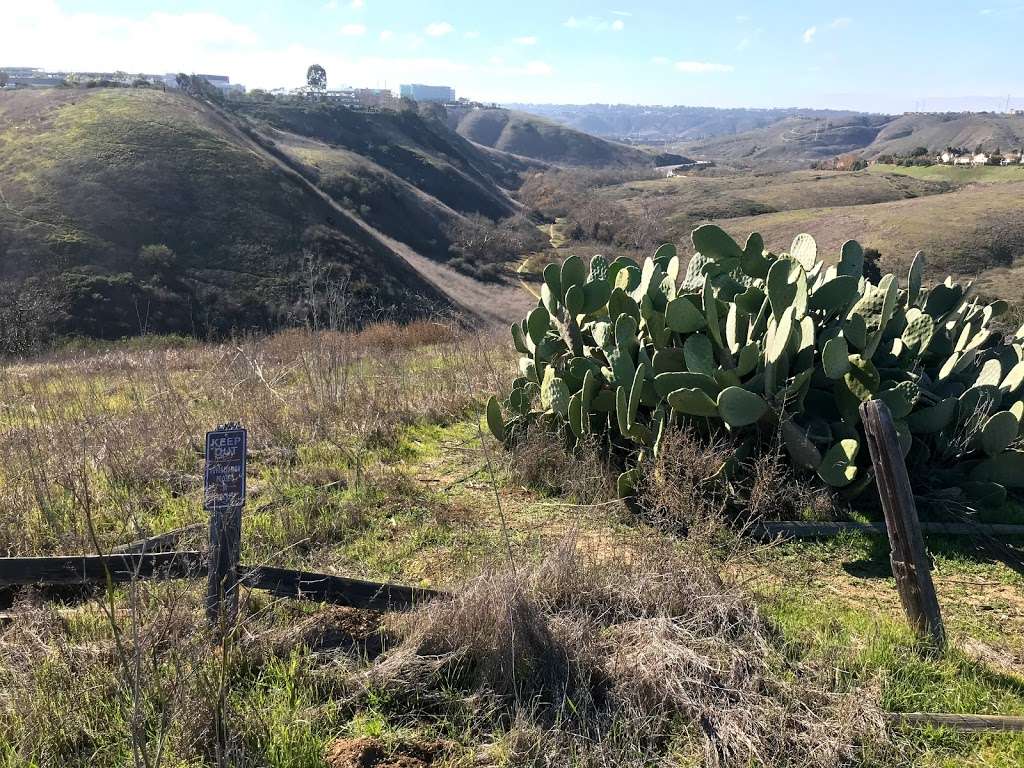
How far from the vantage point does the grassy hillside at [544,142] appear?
456ft

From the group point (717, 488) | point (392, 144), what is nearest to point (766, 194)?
point (392, 144)

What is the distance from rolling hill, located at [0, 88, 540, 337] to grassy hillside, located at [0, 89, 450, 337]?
73 millimetres

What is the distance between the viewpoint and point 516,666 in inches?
108

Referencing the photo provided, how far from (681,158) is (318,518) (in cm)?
15702

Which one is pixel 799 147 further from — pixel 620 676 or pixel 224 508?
pixel 224 508

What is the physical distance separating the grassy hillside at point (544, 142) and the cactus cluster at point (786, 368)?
13526cm

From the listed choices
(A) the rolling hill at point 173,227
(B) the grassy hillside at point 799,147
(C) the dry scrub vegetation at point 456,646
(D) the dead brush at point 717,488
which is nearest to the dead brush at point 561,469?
(C) the dry scrub vegetation at point 456,646

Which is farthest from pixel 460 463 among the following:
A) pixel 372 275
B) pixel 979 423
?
pixel 372 275

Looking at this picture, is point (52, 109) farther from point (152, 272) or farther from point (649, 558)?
point (649, 558)

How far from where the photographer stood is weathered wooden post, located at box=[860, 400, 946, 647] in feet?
9.52

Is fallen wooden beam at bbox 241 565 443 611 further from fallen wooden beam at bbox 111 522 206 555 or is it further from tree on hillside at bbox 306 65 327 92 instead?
tree on hillside at bbox 306 65 327 92

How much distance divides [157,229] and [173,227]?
71 centimetres

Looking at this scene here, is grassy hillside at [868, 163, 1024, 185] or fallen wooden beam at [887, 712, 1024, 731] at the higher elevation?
grassy hillside at [868, 163, 1024, 185]

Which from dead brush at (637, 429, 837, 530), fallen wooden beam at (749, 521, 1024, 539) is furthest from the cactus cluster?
fallen wooden beam at (749, 521, 1024, 539)
